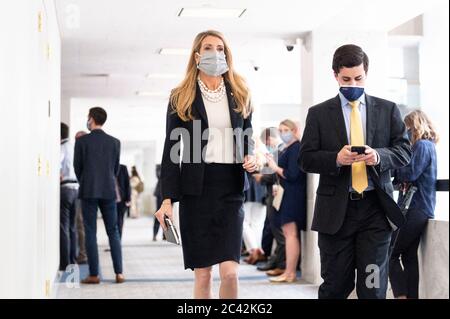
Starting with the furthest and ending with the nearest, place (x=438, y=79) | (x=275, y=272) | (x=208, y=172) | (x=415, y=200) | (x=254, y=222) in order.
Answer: (x=438, y=79)
(x=254, y=222)
(x=275, y=272)
(x=415, y=200)
(x=208, y=172)

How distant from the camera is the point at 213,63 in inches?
100

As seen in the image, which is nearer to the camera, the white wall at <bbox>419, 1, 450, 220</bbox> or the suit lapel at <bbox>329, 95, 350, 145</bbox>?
the suit lapel at <bbox>329, 95, 350, 145</bbox>

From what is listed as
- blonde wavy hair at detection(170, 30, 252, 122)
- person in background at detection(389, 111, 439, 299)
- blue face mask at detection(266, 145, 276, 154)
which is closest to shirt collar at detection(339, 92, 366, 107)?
blonde wavy hair at detection(170, 30, 252, 122)

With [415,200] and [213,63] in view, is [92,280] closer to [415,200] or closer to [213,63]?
[415,200]

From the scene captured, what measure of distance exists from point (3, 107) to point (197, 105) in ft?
2.47

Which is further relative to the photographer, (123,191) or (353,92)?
(123,191)

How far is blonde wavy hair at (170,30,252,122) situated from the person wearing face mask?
1.54 meters

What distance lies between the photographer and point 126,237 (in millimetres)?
8586

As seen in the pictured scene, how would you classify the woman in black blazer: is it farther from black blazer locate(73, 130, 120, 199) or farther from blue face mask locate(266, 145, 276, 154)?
blue face mask locate(266, 145, 276, 154)

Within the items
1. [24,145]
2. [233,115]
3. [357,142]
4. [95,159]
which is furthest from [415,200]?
[24,145]

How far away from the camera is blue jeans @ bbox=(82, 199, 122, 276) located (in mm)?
4438

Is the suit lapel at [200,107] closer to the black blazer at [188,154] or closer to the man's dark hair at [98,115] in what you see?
the black blazer at [188,154]

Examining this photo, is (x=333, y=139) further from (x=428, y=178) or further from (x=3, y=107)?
(x=3, y=107)

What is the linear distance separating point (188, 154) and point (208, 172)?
10 cm
